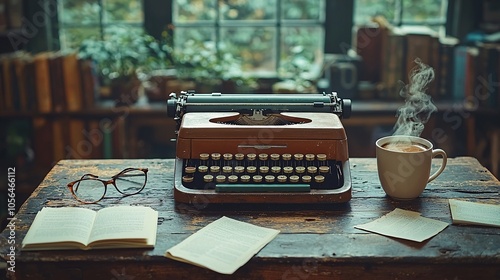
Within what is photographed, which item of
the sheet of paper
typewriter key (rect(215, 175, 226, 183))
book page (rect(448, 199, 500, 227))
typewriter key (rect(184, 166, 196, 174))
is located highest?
typewriter key (rect(184, 166, 196, 174))

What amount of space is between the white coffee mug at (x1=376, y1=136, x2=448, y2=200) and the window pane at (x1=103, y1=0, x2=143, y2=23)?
180 cm

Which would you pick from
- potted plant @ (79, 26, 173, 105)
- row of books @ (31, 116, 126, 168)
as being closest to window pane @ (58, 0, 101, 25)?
potted plant @ (79, 26, 173, 105)

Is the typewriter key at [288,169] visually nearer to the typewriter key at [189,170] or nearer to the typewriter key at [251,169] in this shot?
the typewriter key at [251,169]

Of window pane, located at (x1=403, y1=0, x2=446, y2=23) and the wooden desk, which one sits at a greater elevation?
window pane, located at (x1=403, y1=0, x2=446, y2=23)

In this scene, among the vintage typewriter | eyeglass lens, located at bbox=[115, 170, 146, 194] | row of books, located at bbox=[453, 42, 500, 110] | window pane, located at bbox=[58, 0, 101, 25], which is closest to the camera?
the vintage typewriter

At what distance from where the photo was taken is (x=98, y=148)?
9.76ft

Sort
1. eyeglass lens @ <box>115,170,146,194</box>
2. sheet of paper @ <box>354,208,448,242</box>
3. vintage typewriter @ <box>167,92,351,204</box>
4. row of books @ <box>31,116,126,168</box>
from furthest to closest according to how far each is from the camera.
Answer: row of books @ <box>31,116,126,168</box>
eyeglass lens @ <box>115,170,146,194</box>
vintage typewriter @ <box>167,92,351,204</box>
sheet of paper @ <box>354,208,448,242</box>

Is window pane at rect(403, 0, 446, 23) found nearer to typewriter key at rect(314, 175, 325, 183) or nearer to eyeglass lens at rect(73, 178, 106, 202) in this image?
typewriter key at rect(314, 175, 325, 183)

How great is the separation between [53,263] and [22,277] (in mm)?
76

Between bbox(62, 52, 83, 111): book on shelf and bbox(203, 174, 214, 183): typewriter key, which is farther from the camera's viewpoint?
bbox(62, 52, 83, 111): book on shelf

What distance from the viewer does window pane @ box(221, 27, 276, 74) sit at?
317 centimetres

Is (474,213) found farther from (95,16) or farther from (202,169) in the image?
(95,16)

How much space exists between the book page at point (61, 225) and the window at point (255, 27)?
5.50ft

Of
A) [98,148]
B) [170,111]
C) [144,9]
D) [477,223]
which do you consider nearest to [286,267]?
[477,223]
